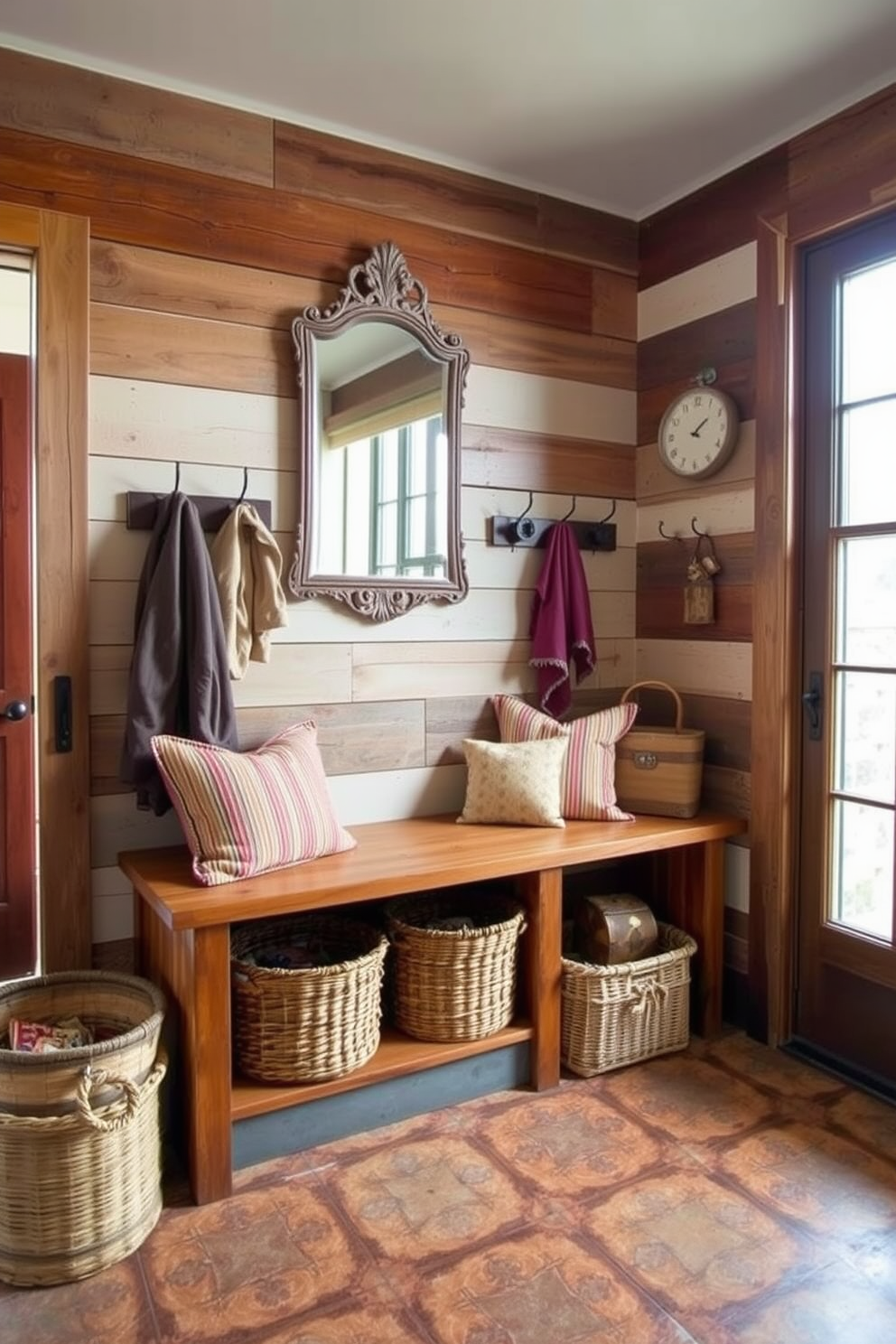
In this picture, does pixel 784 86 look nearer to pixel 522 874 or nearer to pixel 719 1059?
pixel 522 874

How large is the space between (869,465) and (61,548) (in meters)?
1.99

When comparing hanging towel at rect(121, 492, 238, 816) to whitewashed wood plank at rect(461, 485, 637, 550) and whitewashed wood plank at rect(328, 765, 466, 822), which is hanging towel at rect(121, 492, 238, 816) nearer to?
whitewashed wood plank at rect(328, 765, 466, 822)

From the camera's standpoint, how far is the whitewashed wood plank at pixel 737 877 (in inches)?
109

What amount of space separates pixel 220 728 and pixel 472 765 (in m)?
0.74

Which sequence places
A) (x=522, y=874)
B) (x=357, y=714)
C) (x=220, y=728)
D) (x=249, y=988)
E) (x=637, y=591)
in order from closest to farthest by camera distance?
(x=249, y=988) < (x=220, y=728) < (x=522, y=874) < (x=357, y=714) < (x=637, y=591)

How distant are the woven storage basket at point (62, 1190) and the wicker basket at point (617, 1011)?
3.83ft

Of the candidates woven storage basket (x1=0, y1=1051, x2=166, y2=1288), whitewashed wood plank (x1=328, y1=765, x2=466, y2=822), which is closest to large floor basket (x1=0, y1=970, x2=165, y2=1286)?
woven storage basket (x1=0, y1=1051, x2=166, y2=1288)

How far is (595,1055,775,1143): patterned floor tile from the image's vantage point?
229 centimetres

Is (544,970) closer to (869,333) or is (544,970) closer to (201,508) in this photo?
(201,508)

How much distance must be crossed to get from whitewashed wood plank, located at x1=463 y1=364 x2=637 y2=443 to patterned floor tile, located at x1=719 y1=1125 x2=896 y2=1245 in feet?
6.60

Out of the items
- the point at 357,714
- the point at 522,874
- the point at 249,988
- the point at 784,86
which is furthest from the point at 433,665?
the point at 784,86

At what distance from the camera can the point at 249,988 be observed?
214 cm

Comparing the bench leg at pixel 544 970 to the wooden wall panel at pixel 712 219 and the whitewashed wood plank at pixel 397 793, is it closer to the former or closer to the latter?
the whitewashed wood plank at pixel 397 793

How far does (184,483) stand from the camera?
2398 millimetres
